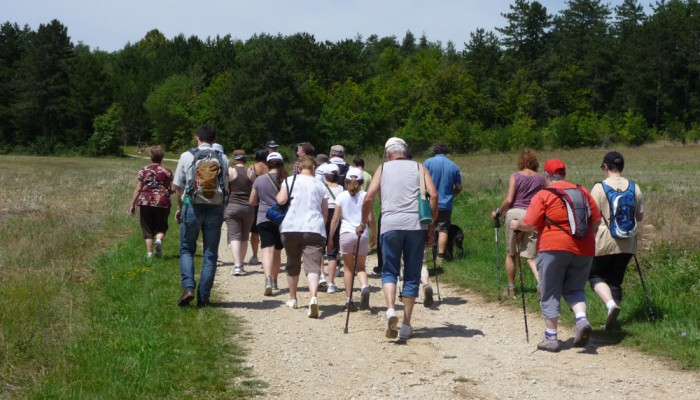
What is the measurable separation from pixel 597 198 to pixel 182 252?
4.74 m

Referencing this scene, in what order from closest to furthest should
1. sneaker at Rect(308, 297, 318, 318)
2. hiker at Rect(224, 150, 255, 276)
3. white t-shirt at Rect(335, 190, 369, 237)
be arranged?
sneaker at Rect(308, 297, 318, 318) < white t-shirt at Rect(335, 190, 369, 237) < hiker at Rect(224, 150, 255, 276)

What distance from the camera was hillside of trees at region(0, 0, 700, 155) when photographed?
7562 centimetres

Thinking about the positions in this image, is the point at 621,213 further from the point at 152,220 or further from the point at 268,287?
the point at 152,220

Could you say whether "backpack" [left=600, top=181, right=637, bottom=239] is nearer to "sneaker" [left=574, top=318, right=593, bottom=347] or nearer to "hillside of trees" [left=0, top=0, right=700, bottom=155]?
"sneaker" [left=574, top=318, right=593, bottom=347]

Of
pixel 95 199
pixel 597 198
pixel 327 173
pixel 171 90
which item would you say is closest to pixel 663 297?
pixel 597 198

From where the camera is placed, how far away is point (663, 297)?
28.5 ft

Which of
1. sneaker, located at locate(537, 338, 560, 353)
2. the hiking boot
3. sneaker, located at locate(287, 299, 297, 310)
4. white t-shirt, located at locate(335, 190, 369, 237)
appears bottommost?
sneaker, located at locate(287, 299, 297, 310)

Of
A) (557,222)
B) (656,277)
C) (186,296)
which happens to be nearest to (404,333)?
(557,222)

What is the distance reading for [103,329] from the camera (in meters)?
7.68

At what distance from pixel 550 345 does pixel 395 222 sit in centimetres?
190

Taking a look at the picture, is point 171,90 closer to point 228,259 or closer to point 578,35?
point 578,35

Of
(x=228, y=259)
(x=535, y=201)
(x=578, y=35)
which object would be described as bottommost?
(x=228, y=259)

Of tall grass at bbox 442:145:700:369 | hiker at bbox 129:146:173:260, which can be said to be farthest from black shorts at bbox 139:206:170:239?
tall grass at bbox 442:145:700:369

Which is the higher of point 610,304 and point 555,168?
point 555,168
